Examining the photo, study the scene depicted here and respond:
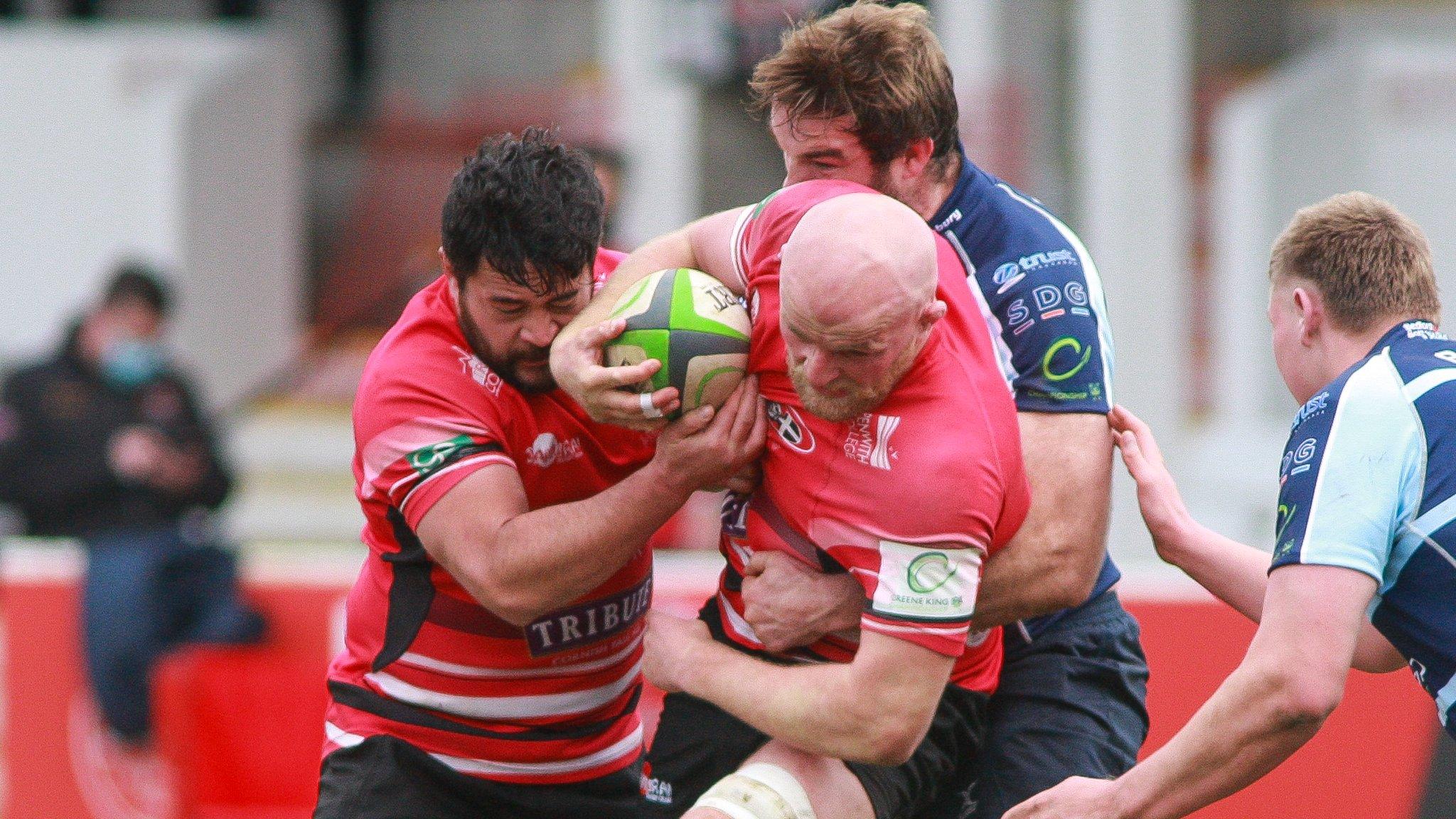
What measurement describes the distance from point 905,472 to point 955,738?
86cm

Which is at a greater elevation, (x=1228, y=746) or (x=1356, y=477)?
(x=1356, y=477)

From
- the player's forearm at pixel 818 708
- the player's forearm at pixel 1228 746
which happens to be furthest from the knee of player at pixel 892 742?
the player's forearm at pixel 1228 746

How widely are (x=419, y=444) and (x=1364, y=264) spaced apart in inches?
74.0

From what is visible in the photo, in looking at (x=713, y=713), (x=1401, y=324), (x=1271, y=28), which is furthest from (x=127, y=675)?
(x=1271, y=28)

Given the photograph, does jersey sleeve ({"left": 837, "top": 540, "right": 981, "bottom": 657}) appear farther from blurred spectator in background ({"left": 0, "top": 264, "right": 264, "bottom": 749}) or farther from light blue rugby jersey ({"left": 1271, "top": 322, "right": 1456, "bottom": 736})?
blurred spectator in background ({"left": 0, "top": 264, "right": 264, "bottom": 749})

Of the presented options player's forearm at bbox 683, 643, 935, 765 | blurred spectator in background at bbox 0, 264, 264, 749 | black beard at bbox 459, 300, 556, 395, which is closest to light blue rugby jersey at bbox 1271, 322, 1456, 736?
player's forearm at bbox 683, 643, 935, 765

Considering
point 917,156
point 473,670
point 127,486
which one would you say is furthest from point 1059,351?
point 127,486

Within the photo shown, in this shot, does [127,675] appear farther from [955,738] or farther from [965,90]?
[965,90]

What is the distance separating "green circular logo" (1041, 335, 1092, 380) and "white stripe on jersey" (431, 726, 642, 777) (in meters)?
1.37

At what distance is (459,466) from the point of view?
135 inches

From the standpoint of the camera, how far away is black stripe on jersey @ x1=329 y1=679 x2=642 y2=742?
12.4 feet

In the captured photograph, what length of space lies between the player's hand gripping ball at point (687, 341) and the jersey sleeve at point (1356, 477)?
105 centimetres

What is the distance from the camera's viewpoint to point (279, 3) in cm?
1334

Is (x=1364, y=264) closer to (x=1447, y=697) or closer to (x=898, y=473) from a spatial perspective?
(x=1447, y=697)
